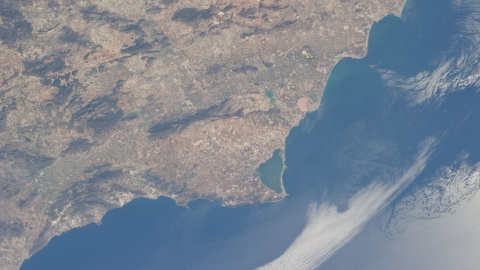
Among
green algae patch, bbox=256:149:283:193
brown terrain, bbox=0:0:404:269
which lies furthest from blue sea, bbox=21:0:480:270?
brown terrain, bbox=0:0:404:269

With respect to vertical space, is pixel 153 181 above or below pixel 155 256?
above

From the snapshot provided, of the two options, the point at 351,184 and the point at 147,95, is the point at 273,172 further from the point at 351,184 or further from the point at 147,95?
the point at 147,95

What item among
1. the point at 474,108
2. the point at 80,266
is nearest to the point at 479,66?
the point at 474,108

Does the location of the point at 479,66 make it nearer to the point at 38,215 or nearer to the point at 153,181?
the point at 153,181

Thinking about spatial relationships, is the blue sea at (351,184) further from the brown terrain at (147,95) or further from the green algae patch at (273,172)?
the brown terrain at (147,95)

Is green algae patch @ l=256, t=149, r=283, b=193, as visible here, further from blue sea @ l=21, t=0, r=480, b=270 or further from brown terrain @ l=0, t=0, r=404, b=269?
blue sea @ l=21, t=0, r=480, b=270

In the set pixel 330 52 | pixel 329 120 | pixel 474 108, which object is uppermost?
pixel 330 52
